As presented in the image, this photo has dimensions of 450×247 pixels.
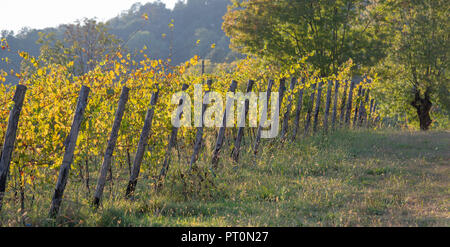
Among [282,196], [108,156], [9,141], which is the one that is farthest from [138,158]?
[282,196]

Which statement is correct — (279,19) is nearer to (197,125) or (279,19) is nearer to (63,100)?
(197,125)

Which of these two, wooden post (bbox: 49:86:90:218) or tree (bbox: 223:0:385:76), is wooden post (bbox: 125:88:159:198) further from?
tree (bbox: 223:0:385:76)

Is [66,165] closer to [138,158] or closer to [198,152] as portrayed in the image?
[138,158]

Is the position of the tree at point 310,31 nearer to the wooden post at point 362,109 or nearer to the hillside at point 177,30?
the wooden post at point 362,109

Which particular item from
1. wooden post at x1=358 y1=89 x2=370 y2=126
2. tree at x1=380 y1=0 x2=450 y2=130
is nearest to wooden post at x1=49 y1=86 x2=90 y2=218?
wooden post at x1=358 y1=89 x2=370 y2=126

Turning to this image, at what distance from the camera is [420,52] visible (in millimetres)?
18016

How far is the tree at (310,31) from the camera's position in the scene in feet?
50.6

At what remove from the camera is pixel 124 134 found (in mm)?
6625

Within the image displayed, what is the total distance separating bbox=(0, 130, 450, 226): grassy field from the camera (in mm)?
4750

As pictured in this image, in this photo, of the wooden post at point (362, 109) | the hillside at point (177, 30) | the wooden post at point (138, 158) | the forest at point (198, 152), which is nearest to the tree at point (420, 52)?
the wooden post at point (362, 109)

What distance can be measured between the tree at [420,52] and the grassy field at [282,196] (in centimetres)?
990

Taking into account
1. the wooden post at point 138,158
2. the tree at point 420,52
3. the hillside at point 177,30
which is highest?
the hillside at point 177,30
